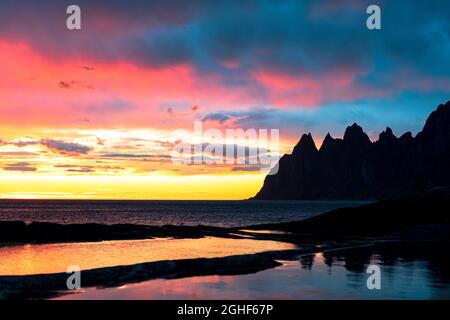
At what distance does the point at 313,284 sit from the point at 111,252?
27931 mm

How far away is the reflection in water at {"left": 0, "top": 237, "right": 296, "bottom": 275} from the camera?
4250 cm

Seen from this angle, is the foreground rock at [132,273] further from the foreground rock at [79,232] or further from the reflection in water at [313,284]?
the foreground rock at [79,232]

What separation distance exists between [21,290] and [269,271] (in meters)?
17.3

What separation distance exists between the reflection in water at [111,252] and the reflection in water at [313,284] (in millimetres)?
12118

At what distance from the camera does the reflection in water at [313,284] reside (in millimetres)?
27812

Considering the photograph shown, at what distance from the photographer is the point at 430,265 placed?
39.8 metres

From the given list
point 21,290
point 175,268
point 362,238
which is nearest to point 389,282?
point 175,268

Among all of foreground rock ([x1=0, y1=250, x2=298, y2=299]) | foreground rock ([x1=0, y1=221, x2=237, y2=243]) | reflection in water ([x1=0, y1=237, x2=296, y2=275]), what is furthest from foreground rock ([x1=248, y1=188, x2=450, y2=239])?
foreground rock ([x1=0, y1=250, x2=298, y2=299])

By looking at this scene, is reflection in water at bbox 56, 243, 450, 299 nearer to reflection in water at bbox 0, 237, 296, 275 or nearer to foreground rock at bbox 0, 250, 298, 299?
foreground rock at bbox 0, 250, 298, 299

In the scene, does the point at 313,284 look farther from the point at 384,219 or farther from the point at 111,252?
the point at 384,219

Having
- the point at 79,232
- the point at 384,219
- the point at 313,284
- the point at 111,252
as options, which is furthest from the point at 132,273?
the point at 384,219
